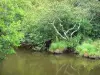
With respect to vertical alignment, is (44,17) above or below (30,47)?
above

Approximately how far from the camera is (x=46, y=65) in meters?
21.0

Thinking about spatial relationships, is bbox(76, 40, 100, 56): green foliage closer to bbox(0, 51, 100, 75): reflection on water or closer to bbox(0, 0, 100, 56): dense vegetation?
→ bbox(0, 0, 100, 56): dense vegetation

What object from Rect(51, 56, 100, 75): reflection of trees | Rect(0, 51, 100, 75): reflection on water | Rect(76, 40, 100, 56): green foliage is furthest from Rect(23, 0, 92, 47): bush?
Rect(51, 56, 100, 75): reflection of trees

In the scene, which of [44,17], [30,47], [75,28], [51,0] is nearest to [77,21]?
[75,28]

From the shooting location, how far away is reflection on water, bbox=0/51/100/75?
1898 centimetres

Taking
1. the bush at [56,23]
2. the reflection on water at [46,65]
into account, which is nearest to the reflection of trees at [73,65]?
the reflection on water at [46,65]

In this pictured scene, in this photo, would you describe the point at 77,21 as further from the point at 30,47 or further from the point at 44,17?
the point at 30,47

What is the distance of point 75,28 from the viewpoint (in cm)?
2638

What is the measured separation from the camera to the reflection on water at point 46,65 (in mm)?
18984

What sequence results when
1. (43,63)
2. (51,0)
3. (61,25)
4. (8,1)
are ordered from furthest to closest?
(51,0) < (61,25) < (43,63) < (8,1)

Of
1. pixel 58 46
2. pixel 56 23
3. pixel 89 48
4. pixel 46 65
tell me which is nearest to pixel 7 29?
pixel 46 65

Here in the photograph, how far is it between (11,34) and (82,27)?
454 inches

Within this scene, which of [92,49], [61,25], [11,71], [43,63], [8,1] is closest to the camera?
[8,1]

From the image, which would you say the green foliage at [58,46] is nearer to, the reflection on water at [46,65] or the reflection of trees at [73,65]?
the reflection on water at [46,65]
